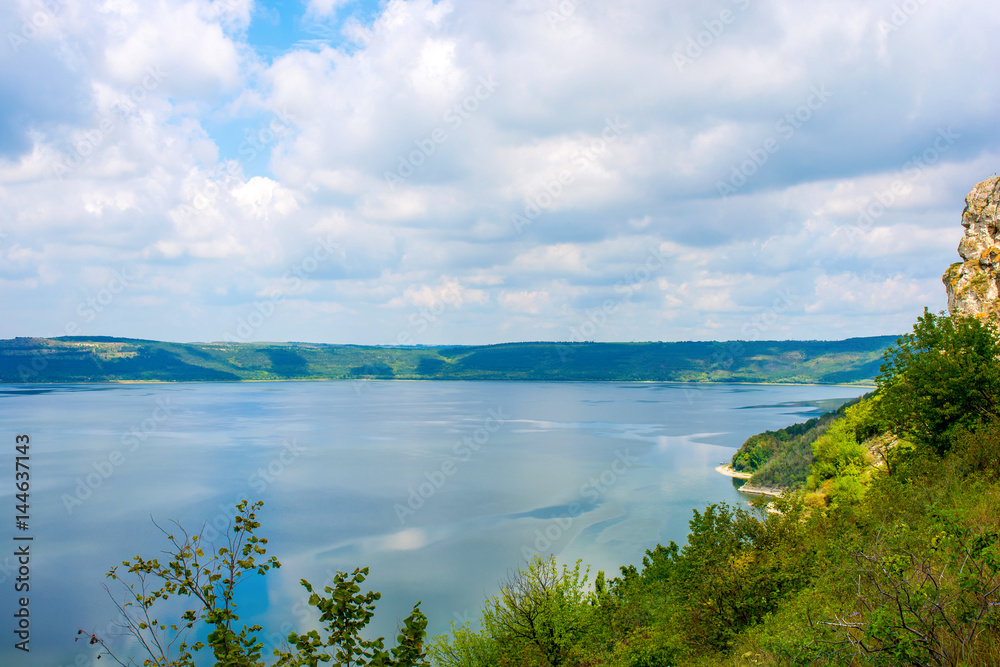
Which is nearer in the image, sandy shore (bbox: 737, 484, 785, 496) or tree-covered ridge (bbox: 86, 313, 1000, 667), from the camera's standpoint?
tree-covered ridge (bbox: 86, 313, 1000, 667)

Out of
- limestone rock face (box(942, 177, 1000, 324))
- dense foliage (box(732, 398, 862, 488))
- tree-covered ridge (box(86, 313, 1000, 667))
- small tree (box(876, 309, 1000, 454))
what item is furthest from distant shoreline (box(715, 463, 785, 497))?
small tree (box(876, 309, 1000, 454))

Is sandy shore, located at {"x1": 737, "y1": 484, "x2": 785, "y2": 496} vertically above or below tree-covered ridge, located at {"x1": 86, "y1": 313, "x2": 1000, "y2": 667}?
below

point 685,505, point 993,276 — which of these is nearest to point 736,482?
point 685,505

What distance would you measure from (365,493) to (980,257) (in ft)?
155

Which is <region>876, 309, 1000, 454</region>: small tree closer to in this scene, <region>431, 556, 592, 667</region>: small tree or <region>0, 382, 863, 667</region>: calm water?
<region>431, 556, 592, 667</region>: small tree

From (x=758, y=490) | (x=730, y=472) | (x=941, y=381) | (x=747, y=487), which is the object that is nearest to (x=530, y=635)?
(x=941, y=381)

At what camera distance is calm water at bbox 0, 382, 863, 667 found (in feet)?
102

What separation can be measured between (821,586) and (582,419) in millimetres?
105879

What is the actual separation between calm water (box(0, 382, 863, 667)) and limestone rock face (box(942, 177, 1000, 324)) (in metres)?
21.5

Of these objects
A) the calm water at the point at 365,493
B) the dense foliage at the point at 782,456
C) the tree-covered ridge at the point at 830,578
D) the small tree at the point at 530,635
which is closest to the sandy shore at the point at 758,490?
the dense foliage at the point at 782,456

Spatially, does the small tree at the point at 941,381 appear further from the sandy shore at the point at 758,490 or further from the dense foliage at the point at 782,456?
the sandy shore at the point at 758,490

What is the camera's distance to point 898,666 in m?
5.23

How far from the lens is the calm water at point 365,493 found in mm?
31172

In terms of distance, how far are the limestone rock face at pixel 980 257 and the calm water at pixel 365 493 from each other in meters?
21.5
